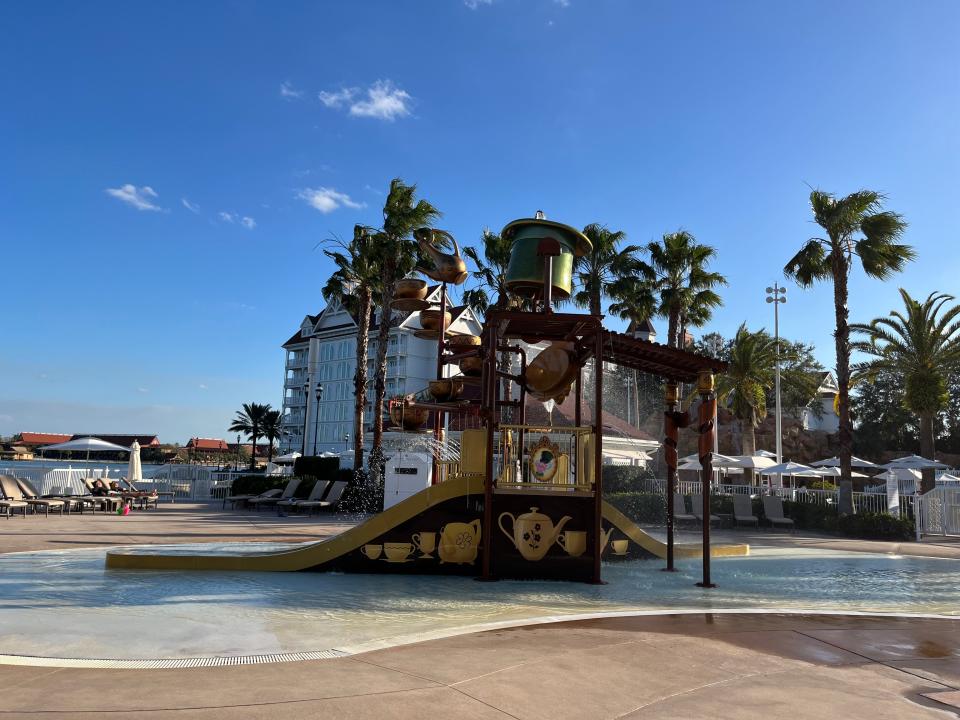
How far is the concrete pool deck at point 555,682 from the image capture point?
13.1 feet

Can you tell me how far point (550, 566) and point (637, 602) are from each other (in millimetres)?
1780

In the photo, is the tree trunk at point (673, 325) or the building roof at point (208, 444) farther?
the building roof at point (208, 444)

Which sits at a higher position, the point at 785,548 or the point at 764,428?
the point at 764,428

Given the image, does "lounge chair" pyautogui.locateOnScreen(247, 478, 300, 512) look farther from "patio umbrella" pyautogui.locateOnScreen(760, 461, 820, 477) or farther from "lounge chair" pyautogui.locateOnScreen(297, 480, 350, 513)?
"patio umbrella" pyautogui.locateOnScreen(760, 461, 820, 477)

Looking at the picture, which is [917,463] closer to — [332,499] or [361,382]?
[361,382]

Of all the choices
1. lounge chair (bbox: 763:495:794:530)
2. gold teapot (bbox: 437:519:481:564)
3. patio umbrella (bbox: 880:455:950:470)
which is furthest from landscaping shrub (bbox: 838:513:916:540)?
gold teapot (bbox: 437:519:481:564)

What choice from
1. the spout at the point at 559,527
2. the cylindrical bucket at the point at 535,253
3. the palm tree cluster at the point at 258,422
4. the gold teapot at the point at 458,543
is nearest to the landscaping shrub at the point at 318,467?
the gold teapot at the point at 458,543

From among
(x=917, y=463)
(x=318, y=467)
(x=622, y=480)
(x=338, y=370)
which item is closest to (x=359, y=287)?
(x=318, y=467)

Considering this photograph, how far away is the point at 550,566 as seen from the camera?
9.62m

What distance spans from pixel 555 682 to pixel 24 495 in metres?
21.0

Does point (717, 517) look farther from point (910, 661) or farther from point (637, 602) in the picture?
point (910, 661)

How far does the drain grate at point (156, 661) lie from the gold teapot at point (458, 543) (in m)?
4.82

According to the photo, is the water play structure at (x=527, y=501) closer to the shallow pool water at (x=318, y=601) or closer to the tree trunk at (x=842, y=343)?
the shallow pool water at (x=318, y=601)

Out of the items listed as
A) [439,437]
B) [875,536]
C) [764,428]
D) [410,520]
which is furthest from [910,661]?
[764,428]
